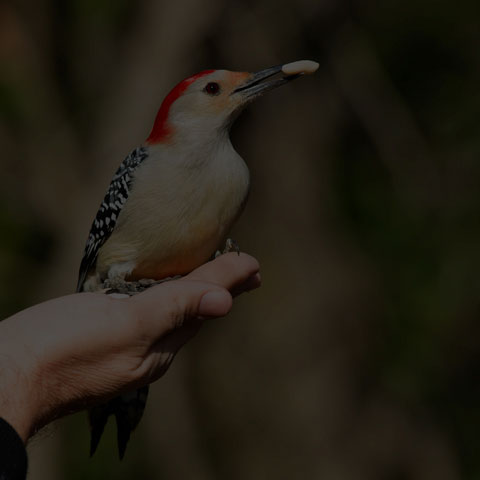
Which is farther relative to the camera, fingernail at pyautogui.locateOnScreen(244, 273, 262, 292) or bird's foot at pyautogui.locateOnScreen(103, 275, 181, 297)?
fingernail at pyautogui.locateOnScreen(244, 273, 262, 292)

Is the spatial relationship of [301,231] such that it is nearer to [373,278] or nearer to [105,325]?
[373,278]

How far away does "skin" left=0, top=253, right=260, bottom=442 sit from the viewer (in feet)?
11.5

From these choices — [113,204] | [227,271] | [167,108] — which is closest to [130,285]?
[113,204]

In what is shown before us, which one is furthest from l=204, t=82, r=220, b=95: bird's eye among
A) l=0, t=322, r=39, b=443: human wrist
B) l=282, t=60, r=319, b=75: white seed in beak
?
l=0, t=322, r=39, b=443: human wrist

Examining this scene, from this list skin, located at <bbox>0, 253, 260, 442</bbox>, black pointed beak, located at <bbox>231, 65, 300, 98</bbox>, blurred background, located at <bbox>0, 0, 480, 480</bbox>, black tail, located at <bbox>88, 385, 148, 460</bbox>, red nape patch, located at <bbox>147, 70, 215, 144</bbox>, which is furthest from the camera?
blurred background, located at <bbox>0, 0, 480, 480</bbox>

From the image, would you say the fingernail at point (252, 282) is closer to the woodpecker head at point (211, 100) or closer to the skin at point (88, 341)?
the skin at point (88, 341)

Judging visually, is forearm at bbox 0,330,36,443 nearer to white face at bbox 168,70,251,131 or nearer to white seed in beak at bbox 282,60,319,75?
white face at bbox 168,70,251,131

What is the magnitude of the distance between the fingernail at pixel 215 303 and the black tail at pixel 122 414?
0.98 meters

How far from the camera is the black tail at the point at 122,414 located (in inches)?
171

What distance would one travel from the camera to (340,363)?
8422 millimetres

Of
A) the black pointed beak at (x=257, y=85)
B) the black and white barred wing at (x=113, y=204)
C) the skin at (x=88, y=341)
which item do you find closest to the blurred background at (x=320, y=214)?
the black and white barred wing at (x=113, y=204)

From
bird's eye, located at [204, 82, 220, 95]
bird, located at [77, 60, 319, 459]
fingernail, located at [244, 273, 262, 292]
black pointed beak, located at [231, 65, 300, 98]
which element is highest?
bird's eye, located at [204, 82, 220, 95]

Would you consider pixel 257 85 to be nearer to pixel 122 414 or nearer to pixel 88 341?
pixel 88 341

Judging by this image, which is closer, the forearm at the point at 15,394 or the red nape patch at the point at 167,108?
the forearm at the point at 15,394
